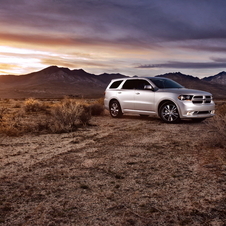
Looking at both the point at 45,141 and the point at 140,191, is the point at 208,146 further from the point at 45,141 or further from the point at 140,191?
the point at 45,141

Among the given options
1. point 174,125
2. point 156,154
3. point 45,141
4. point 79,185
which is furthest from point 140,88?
point 79,185

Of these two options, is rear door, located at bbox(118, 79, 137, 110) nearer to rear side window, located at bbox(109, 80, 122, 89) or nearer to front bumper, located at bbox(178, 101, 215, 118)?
rear side window, located at bbox(109, 80, 122, 89)

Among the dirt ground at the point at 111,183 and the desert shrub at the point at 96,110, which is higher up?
the desert shrub at the point at 96,110

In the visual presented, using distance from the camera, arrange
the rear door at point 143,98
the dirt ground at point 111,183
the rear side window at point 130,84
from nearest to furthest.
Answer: the dirt ground at point 111,183 → the rear door at point 143,98 → the rear side window at point 130,84

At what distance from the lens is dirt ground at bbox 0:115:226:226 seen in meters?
3.38

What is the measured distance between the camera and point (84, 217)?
3354mm

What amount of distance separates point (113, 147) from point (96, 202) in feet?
10.4

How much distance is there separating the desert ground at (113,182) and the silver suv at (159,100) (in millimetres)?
3027

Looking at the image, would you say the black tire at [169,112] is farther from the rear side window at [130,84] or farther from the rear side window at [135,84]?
the rear side window at [130,84]

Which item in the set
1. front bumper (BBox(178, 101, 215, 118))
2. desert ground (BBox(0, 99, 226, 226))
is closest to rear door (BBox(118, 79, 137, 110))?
front bumper (BBox(178, 101, 215, 118))

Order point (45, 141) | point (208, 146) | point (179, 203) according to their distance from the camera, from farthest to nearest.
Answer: point (45, 141) → point (208, 146) → point (179, 203)

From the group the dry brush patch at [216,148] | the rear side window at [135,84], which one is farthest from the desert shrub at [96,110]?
the dry brush patch at [216,148]

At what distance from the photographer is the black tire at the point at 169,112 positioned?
35.6 feet

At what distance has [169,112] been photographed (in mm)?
10977
